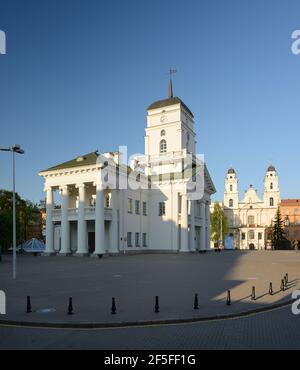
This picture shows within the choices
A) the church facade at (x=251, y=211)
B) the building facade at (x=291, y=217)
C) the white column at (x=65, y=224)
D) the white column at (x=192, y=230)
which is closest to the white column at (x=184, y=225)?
the white column at (x=192, y=230)


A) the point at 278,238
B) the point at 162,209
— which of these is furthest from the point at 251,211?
the point at 162,209

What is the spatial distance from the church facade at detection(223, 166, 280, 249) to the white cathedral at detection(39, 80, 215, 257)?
158 feet

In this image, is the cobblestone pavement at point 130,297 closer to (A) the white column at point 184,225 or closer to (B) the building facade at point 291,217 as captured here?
(A) the white column at point 184,225

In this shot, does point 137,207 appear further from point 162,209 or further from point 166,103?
point 166,103

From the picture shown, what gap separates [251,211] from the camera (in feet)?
383

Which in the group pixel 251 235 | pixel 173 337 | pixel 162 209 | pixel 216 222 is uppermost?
pixel 162 209

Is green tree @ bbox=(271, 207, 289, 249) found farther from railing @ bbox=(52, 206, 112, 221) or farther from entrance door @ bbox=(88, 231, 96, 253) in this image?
railing @ bbox=(52, 206, 112, 221)

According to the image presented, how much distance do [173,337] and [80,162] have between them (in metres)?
42.8

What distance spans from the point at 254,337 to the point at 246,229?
10853cm

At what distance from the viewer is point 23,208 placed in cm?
7400

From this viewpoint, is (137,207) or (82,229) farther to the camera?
(137,207)

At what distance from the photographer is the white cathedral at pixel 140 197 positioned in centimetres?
4797

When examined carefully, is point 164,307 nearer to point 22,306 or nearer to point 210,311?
point 210,311

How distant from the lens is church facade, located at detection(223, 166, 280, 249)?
112375mm
